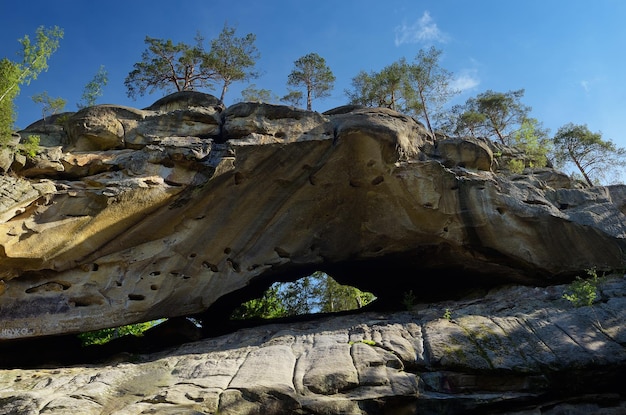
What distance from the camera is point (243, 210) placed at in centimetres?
1402

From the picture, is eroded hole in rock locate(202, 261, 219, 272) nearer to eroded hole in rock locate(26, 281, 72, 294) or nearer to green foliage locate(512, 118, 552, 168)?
eroded hole in rock locate(26, 281, 72, 294)

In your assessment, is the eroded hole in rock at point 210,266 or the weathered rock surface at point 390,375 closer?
the weathered rock surface at point 390,375

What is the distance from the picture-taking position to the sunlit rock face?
11.9 metres

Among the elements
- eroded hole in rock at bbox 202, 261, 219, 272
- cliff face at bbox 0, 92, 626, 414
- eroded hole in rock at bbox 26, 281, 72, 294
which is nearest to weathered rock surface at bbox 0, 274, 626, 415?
cliff face at bbox 0, 92, 626, 414

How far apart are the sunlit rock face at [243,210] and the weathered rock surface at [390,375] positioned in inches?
103

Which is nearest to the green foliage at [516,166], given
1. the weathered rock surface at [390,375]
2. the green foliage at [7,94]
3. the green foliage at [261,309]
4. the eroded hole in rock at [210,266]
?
the weathered rock surface at [390,375]

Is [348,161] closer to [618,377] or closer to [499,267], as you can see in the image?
[499,267]

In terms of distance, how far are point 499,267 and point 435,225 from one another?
2609 millimetres

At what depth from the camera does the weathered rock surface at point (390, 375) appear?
27.5 ft

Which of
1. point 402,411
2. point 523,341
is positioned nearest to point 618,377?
point 523,341

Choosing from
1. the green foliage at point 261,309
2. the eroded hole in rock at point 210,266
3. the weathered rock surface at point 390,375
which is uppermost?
the eroded hole in rock at point 210,266

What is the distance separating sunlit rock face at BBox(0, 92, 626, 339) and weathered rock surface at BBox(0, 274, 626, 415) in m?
2.62

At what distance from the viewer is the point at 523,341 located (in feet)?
33.1

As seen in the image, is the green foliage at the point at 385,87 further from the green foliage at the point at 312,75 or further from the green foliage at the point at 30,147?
the green foliage at the point at 30,147
